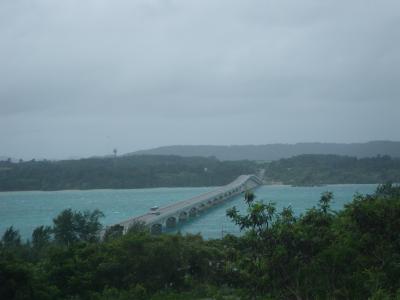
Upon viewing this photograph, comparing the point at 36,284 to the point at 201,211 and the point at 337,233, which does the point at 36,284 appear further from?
the point at 201,211

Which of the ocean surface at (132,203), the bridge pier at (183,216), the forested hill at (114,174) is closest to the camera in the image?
the ocean surface at (132,203)

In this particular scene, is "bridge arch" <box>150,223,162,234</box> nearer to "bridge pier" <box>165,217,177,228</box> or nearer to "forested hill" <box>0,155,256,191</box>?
"bridge pier" <box>165,217,177,228</box>

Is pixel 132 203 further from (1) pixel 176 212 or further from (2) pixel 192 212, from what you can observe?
(1) pixel 176 212

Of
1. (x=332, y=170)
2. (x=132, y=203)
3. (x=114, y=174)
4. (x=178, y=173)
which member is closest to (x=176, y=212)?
(x=132, y=203)

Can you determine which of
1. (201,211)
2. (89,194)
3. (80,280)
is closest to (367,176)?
(201,211)

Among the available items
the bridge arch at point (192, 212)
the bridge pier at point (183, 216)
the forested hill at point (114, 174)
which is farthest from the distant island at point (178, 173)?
the bridge pier at point (183, 216)

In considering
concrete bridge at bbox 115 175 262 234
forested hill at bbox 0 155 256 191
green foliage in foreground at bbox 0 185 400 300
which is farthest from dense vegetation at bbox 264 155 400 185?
green foliage in foreground at bbox 0 185 400 300

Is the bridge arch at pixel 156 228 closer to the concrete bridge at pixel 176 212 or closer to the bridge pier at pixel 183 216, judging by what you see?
the concrete bridge at pixel 176 212
